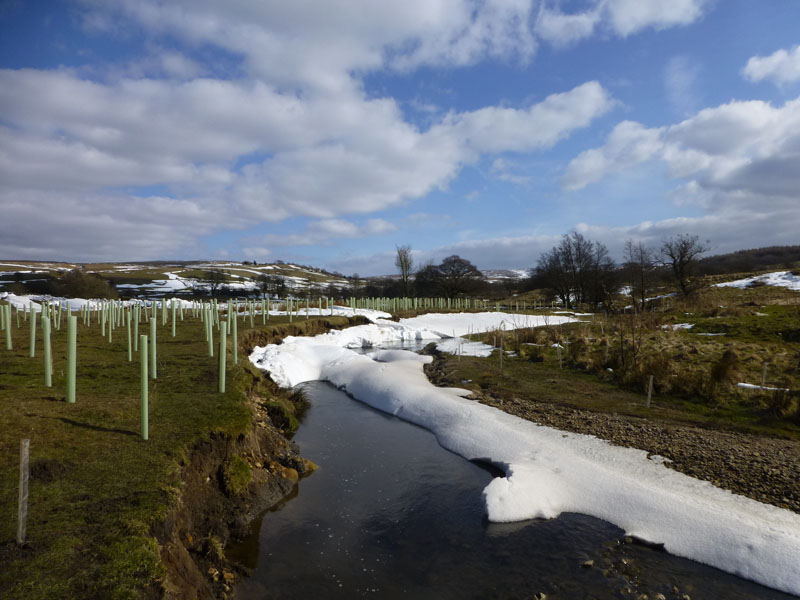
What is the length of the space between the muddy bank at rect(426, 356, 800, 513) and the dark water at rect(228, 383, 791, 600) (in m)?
2.49

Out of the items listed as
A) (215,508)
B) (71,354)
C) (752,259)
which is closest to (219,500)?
(215,508)

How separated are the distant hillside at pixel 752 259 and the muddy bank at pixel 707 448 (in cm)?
9609

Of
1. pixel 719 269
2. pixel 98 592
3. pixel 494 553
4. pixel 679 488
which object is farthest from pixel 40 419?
pixel 719 269

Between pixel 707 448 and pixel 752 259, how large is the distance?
12422cm

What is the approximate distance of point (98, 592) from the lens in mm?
3797

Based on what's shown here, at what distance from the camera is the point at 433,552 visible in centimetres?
662

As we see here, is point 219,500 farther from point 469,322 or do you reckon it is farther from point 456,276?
point 456,276

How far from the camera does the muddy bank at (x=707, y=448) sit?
7676 millimetres

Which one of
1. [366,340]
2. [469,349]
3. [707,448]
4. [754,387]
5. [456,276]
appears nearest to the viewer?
[707,448]

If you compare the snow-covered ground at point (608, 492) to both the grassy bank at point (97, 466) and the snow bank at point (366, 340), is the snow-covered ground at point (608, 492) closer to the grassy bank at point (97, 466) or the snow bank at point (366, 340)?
the grassy bank at point (97, 466)

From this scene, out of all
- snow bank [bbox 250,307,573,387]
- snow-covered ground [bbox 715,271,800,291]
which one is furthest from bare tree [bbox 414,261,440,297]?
snow-covered ground [bbox 715,271,800,291]

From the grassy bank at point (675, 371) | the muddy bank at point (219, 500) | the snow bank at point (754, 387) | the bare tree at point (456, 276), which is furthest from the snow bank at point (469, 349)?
the bare tree at point (456, 276)

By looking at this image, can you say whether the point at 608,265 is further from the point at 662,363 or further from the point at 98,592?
the point at 98,592

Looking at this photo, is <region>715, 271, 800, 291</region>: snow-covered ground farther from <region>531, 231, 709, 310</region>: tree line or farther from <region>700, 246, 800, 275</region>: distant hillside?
<region>700, 246, 800, 275</region>: distant hillside
